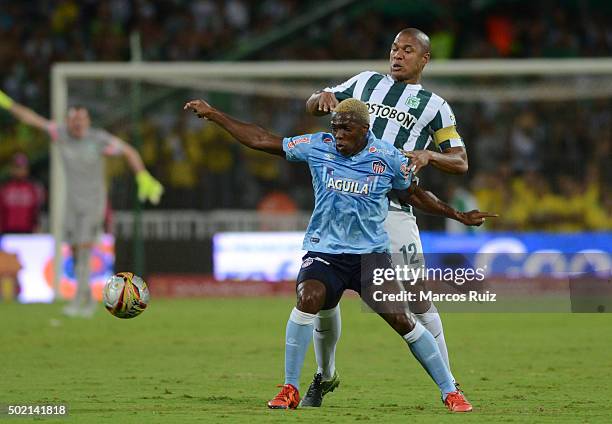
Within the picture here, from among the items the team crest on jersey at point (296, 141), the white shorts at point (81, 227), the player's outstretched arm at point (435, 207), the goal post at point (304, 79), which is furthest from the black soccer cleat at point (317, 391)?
the goal post at point (304, 79)

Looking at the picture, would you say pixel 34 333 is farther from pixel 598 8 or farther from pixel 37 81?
pixel 598 8

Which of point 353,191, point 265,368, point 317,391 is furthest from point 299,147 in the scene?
point 265,368

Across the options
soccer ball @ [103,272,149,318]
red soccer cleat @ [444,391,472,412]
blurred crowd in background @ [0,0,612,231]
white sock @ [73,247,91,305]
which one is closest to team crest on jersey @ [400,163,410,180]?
red soccer cleat @ [444,391,472,412]

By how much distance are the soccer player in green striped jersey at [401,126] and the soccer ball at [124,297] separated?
1.45m

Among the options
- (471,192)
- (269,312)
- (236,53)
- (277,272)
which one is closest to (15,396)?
(269,312)

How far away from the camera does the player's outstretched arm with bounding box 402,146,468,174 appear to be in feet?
27.1

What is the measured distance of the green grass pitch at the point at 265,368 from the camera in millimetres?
8398

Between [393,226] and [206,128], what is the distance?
12.6 meters

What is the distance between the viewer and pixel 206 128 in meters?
21.4

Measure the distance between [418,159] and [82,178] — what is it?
905 cm

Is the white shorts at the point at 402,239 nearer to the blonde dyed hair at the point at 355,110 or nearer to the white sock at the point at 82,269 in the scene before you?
the blonde dyed hair at the point at 355,110

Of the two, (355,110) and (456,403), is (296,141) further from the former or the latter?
(456,403)

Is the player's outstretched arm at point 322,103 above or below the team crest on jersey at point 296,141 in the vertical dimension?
above

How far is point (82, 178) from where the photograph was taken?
16547 mm
